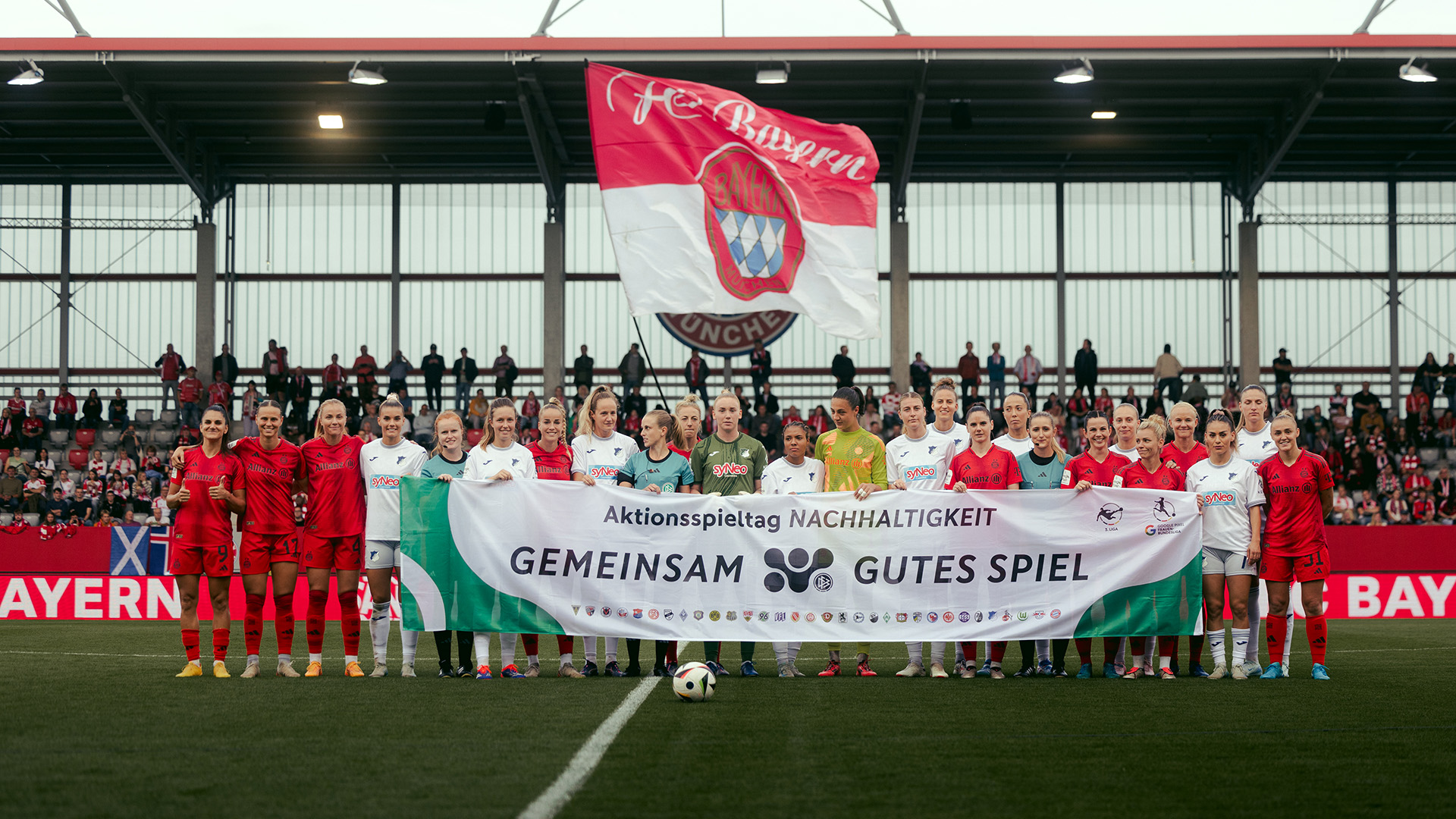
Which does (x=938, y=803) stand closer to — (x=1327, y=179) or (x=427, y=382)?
(x=427, y=382)

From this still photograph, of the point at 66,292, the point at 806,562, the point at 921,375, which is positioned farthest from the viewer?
the point at 66,292

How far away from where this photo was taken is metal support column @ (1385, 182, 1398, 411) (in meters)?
31.0

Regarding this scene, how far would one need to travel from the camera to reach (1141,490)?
10.7 metres

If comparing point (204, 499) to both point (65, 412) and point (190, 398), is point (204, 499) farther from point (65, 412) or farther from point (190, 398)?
point (65, 412)

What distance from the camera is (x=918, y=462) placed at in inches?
430

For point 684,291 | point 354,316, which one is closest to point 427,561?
point 684,291

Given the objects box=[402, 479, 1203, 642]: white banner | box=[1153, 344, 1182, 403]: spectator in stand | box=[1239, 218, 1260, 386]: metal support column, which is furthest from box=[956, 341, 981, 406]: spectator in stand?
box=[402, 479, 1203, 642]: white banner

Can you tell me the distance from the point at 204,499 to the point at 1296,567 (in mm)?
8250

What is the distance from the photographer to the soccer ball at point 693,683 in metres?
8.45

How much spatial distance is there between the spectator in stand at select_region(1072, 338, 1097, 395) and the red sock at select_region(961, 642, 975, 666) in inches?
764

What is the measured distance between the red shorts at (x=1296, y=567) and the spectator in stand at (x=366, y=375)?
21450 millimetres

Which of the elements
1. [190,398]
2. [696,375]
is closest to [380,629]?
[696,375]

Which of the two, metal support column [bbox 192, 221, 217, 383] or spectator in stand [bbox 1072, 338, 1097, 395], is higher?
metal support column [bbox 192, 221, 217, 383]

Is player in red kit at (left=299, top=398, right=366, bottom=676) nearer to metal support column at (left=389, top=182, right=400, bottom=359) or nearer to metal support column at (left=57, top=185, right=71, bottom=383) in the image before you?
metal support column at (left=389, top=182, right=400, bottom=359)
